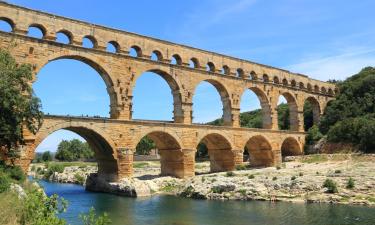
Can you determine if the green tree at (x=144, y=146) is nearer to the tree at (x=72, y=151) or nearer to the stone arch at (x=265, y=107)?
the tree at (x=72, y=151)

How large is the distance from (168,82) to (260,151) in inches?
587

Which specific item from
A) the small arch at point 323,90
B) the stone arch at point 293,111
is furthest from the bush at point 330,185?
the small arch at point 323,90

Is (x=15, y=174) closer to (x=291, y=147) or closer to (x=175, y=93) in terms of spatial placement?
(x=175, y=93)

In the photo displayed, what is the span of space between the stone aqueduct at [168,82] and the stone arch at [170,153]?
88mm

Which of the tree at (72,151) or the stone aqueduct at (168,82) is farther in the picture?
the tree at (72,151)

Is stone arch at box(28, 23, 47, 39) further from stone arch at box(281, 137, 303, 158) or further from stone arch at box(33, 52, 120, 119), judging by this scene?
stone arch at box(281, 137, 303, 158)

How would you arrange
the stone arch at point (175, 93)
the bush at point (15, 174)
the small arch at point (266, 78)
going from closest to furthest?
the bush at point (15, 174), the stone arch at point (175, 93), the small arch at point (266, 78)

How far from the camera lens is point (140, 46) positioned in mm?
35125

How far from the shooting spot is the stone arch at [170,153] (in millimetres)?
36000

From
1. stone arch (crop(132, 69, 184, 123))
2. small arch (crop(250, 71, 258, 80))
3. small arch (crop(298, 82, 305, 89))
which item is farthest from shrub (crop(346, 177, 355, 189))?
small arch (crop(298, 82, 305, 89))

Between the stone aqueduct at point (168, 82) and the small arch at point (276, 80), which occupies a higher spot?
the small arch at point (276, 80)

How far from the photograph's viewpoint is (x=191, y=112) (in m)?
38.0

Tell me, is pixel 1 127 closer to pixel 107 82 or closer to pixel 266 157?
pixel 107 82

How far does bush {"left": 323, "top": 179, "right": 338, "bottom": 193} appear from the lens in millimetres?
25984
